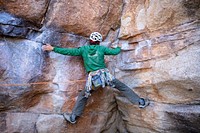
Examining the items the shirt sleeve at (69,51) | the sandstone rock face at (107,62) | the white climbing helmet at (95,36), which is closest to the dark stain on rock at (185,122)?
the sandstone rock face at (107,62)

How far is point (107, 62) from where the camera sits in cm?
525

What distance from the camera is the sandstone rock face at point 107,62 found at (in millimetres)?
4230

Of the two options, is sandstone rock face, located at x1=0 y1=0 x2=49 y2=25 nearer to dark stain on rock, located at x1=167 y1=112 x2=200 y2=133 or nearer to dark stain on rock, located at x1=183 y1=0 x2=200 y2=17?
dark stain on rock, located at x1=183 y1=0 x2=200 y2=17

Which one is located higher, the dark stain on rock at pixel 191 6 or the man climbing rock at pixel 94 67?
the dark stain on rock at pixel 191 6

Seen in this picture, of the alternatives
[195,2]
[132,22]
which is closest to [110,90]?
[132,22]

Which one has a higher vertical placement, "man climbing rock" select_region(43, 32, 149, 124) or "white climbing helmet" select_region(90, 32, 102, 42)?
"white climbing helmet" select_region(90, 32, 102, 42)

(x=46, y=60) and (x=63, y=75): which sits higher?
(x=46, y=60)

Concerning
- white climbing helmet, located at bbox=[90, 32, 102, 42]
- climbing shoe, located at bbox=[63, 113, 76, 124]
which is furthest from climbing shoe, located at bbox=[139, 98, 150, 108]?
white climbing helmet, located at bbox=[90, 32, 102, 42]

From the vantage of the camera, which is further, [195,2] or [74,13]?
[74,13]

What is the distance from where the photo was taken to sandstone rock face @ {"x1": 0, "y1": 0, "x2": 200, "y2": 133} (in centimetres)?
423

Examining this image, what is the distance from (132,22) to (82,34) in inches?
42.9

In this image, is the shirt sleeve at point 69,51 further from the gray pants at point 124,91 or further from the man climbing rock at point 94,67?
the gray pants at point 124,91

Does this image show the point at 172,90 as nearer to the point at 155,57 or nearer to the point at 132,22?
the point at 155,57

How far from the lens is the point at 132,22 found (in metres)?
4.98
